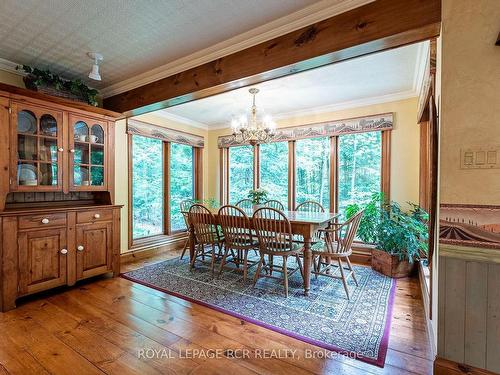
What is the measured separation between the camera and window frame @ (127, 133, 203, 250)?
3.98m

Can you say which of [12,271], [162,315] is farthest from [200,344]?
[12,271]

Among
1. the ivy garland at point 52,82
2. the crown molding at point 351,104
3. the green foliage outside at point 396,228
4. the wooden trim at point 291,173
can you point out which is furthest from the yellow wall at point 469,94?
the ivy garland at point 52,82

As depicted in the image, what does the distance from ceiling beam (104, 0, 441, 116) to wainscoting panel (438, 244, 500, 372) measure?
4.50ft

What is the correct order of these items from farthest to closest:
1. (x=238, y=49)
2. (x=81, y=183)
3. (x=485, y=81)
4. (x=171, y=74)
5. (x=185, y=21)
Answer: (x=81, y=183) → (x=171, y=74) → (x=238, y=49) → (x=185, y=21) → (x=485, y=81)

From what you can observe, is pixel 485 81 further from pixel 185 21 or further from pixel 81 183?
pixel 81 183

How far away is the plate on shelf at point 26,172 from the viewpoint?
8.43ft

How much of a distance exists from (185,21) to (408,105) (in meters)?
3.18

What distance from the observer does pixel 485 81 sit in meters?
1.42

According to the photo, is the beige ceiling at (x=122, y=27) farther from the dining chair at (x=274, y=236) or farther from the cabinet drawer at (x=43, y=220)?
the dining chair at (x=274, y=236)

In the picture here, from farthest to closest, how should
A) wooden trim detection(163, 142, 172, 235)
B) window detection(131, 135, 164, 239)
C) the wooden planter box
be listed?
wooden trim detection(163, 142, 172, 235)
window detection(131, 135, 164, 239)
the wooden planter box

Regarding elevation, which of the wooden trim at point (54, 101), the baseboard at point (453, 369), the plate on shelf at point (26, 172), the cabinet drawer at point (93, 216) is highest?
the wooden trim at point (54, 101)

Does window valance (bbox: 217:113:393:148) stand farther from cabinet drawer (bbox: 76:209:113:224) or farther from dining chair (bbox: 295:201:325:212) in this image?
cabinet drawer (bbox: 76:209:113:224)

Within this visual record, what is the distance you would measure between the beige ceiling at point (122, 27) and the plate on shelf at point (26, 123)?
0.58m

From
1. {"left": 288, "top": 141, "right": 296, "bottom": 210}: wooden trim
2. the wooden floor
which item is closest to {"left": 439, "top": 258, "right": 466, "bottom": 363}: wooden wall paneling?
the wooden floor
